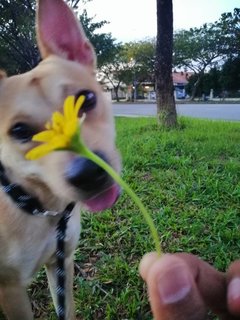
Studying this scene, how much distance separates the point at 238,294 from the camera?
Result: 0.68 metres

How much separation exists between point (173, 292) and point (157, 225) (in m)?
2.75

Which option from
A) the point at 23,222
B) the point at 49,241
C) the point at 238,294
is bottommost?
the point at 49,241

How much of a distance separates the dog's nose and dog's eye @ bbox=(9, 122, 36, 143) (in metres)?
0.44

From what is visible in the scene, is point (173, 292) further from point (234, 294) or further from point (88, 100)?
point (88, 100)

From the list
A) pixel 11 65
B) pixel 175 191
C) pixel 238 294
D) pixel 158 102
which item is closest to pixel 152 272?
pixel 238 294

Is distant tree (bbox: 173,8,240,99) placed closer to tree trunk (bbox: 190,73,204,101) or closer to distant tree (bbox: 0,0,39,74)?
tree trunk (bbox: 190,73,204,101)

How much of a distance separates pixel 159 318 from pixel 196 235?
103 inches

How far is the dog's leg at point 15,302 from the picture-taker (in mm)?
2096

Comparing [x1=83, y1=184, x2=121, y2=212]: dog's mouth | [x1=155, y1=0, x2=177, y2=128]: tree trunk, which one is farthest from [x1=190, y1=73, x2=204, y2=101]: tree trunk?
[x1=83, y1=184, x2=121, y2=212]: dog's mouth

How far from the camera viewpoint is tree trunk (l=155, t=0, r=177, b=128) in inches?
297

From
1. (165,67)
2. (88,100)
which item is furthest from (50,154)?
(165,67)

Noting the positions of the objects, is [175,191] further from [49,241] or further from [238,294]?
[238,294]

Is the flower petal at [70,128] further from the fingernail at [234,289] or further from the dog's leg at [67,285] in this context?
the dog's leg at [67,285]

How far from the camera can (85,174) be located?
1.38 metres
